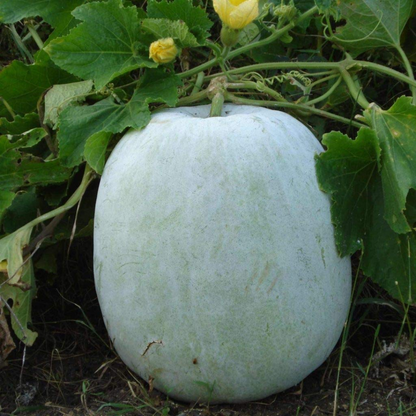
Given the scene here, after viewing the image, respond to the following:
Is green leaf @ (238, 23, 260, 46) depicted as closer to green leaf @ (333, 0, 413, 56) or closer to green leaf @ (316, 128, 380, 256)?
green leaf @ (333, 0, 413, 56)

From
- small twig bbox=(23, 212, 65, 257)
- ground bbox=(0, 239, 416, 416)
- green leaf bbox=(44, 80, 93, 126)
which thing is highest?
green leaf bbox=(44, 80, 93, 126)

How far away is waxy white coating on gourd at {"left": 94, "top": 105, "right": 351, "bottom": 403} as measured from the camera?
1589 millimetres

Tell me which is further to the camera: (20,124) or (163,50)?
(20,124)

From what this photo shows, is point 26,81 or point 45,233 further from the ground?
point 26,81

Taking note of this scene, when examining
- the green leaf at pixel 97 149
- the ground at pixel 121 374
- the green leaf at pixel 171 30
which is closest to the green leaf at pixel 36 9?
the green leaf at pixel 171 30

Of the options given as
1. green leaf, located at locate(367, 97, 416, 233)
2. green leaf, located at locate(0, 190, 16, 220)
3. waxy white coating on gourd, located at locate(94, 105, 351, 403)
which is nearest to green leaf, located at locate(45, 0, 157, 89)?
waxy white coating on gourd, located at locate(94, 105, 351, 403)

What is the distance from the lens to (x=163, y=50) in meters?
1.80

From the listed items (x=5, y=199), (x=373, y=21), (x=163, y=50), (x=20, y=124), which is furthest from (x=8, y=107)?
(x=373, y=21)

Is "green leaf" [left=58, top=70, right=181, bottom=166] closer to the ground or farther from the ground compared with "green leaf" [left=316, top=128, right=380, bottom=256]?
farther from the ground

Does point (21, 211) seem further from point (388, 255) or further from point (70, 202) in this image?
point (388, 255)

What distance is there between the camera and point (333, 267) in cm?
170

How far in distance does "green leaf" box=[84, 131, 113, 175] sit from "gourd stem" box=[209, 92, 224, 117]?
0.99 ft

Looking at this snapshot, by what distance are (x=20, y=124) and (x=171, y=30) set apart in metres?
0.57

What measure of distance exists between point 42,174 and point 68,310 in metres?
0.54
